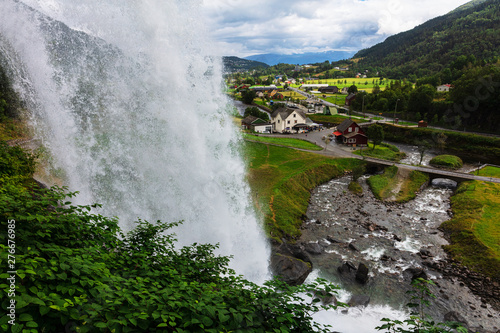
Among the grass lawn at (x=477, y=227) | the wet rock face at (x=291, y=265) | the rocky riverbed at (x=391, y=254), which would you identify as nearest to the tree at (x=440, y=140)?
the grass lawn at (x=477, y=227)

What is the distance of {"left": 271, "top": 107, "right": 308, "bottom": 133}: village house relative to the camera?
69.9 metres

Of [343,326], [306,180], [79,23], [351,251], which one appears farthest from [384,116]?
[79,23]

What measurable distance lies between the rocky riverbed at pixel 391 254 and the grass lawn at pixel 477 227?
3.93 ft

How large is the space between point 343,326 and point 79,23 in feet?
77.1

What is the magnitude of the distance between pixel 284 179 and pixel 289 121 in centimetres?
3640

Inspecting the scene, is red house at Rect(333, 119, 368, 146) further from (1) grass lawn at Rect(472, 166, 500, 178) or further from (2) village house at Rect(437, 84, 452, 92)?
(2) village house at Rect(437, 84, 452, 92)

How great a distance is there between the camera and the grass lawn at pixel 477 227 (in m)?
22.1

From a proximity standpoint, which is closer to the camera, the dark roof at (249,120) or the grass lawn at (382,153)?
the grass lawn at (382,153)

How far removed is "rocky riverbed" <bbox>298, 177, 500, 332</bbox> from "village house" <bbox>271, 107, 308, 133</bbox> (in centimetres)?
3601

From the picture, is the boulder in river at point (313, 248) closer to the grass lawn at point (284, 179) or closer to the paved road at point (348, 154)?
the grass lawn at point (284, 179)

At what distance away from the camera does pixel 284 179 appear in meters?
37.3

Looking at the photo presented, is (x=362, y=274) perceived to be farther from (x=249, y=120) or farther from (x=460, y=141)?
(x=249, y=120)

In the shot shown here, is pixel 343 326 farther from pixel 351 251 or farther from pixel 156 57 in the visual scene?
pixel 156 57

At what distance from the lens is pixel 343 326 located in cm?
1594
